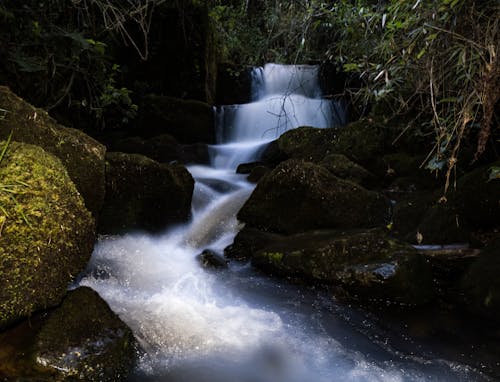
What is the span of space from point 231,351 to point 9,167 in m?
1.94

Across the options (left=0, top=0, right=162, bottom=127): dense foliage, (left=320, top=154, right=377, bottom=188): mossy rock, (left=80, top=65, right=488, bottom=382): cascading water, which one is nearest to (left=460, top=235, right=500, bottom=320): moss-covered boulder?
(left=80, top=65, right=488, bottom=382): cascading water

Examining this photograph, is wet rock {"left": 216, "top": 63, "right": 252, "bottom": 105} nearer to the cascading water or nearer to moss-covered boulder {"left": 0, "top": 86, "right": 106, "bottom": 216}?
the cascading water

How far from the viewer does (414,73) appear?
4199 mm

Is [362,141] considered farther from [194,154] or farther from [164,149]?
[164,149]

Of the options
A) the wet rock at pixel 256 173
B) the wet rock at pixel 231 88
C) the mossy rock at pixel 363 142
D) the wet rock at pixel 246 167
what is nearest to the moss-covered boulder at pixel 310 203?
the mossy rock at pixel 363 142

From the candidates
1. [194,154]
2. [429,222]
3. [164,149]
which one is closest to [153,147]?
[164,149]

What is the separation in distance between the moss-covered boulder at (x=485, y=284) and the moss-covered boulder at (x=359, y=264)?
0.32m

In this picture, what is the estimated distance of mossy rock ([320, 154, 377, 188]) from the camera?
6.30 m

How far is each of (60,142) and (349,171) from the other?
4146mm

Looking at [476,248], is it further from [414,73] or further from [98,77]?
[98,77]

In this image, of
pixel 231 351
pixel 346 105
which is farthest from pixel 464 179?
pixel 346 105

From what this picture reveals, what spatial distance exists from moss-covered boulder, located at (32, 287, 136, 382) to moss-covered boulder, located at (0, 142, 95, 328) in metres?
0.13

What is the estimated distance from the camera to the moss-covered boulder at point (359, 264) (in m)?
3.76

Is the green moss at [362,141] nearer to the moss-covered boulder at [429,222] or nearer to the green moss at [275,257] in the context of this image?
the moss-covered boulder at [429,222]
